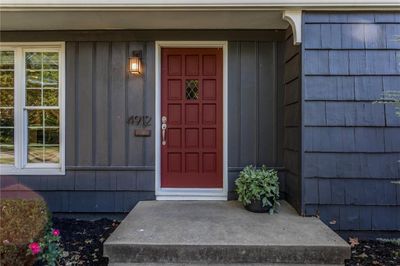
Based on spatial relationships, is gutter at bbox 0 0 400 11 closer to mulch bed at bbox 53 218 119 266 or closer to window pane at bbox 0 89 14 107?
window pane at bbox 0 89 14 107

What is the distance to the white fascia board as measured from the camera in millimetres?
3293

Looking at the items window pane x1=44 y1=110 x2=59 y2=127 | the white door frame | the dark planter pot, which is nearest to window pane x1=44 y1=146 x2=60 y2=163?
window pane x1=44 y1=110 x2=59 y2=127

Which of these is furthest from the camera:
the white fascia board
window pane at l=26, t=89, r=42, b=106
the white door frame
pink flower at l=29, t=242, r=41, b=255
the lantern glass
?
window pane at l=26, t=89, r=42, b=106

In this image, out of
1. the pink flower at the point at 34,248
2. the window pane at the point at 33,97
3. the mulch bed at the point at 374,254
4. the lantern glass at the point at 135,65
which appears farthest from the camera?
the window pane at the point at 33,97

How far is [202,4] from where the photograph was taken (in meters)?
3.32

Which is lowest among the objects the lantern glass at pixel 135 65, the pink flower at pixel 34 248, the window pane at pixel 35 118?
the pink flower at pixel 34 248

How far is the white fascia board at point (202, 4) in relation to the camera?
3293mm

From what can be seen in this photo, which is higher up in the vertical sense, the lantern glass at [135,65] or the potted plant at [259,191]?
the lantern glass at [135,65]

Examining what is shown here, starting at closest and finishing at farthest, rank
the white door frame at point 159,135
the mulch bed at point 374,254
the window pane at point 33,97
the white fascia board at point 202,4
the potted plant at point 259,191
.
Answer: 1. the mulch bed at point 374,254
2. the white fascia board at point 202,4
3. the potted plant at point 259,191
4. the white door frame at point 159,135
5. the window pane at point 33,97

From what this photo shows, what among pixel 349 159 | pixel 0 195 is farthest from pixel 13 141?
pixel 349 159

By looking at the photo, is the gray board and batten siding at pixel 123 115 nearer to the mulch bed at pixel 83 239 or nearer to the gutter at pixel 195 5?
the mulch bed at pixel 83 239

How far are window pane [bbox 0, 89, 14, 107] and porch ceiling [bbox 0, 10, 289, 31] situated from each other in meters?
Answer: 0.72

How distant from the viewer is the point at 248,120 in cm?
404

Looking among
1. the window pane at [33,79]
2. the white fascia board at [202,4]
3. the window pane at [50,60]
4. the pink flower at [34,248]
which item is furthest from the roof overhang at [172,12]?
the pink flower at [34,248]
